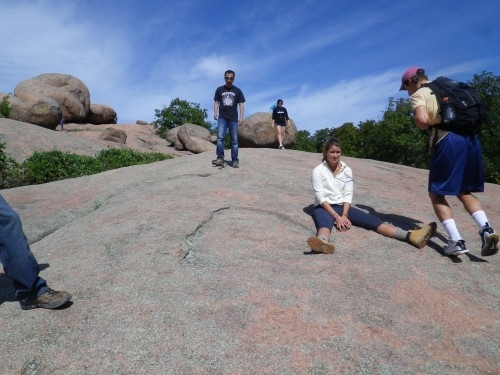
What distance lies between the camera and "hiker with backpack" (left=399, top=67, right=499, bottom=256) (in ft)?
12.6

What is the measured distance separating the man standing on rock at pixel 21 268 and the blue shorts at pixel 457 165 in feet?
11.5

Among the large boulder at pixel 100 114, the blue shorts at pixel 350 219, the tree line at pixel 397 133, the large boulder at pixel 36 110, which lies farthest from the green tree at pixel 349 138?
the blue shorts at pixel 350 219

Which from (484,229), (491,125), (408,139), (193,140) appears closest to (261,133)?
(193,140)

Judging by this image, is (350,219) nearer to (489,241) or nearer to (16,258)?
(489,241)

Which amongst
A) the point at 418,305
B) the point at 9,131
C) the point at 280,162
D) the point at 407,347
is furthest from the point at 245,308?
the point at 9,131

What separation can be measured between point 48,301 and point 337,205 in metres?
3.20

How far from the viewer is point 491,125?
2605cm

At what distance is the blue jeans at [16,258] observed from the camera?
2.90 metres

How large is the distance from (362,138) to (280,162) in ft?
102

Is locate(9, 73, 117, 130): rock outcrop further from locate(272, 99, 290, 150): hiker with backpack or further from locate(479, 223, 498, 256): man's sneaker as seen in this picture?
locate(479, 223, 498, 256): man's sneaker

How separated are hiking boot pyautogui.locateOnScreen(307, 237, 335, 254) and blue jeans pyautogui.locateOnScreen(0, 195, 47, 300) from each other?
232 cm

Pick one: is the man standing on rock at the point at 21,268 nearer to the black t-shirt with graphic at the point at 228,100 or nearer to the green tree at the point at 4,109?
the black t-shirt with graphic at the point at 228,100

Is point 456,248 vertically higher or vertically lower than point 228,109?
lower

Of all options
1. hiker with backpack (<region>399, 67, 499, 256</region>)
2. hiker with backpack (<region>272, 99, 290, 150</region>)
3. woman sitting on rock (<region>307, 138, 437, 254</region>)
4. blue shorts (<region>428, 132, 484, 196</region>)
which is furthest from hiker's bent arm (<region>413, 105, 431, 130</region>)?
hiker with backpack (<region>272, 99, 290, 150</region>)
